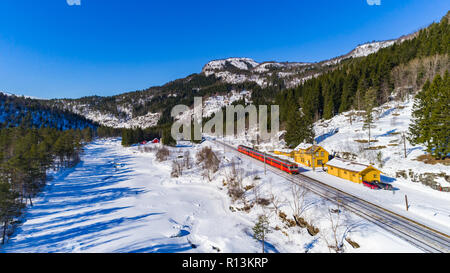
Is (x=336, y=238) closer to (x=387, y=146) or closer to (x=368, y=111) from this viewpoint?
(x=387, y=146)

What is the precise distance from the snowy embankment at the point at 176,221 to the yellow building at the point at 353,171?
1224 centimetres

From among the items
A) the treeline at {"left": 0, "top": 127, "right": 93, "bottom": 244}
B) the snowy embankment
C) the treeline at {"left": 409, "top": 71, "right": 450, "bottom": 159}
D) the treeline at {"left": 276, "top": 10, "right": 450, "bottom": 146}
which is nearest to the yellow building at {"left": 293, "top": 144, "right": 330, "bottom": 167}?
the snowy embankment

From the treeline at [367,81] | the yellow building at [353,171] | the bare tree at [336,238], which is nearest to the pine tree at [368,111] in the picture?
the yellow building at [353,171]

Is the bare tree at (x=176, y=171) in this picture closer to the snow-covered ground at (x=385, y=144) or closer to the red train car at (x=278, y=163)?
the red train car at (x=278, y=163)

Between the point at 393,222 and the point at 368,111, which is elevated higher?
the point at 368,111

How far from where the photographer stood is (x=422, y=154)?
3566cm

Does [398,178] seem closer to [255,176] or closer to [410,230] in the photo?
[410,230]

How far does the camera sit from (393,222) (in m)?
21.2

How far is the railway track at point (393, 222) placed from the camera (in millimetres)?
17547

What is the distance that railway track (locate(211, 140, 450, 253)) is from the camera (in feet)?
57.6

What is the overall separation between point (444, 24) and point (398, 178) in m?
102

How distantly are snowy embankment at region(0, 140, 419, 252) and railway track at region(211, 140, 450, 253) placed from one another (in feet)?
4.87

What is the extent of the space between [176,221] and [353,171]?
34342mm

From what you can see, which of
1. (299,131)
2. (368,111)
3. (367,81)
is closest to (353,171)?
(368,111)
